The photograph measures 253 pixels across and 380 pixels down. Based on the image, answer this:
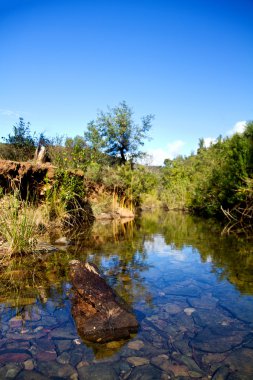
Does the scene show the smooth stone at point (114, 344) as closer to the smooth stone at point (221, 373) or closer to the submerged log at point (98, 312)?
the submerged log at point (98, 312)

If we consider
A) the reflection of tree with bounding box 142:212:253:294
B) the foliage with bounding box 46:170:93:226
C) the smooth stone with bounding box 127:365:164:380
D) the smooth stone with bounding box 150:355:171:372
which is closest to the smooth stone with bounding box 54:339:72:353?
the smooth stone with bounding box 127:365:164:380

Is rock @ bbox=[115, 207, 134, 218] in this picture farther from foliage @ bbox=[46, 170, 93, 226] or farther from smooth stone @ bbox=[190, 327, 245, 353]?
smooth stone @ bbox=[190, 327, 245, 353]

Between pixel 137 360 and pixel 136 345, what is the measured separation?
242 mm

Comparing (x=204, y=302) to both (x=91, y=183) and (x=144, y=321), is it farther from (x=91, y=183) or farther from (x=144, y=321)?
(x=91, y=183)

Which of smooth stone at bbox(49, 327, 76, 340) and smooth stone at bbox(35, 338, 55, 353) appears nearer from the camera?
smooth stone at bbox(35, 338, 55, 353)

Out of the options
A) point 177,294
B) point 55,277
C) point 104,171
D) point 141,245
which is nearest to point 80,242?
point 141,245

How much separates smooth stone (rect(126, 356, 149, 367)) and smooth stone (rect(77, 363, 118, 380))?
206 mm

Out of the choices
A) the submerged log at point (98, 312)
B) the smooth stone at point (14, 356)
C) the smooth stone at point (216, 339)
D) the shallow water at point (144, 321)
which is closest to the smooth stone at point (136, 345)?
the shallow water at point (144, 321)

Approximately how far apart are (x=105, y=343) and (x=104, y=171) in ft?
56.8

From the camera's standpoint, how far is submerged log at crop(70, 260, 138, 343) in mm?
3074

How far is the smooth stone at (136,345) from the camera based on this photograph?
288 cm

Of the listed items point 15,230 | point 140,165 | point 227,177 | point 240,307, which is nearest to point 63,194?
point 15,230

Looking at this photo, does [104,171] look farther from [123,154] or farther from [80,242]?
[80,242]

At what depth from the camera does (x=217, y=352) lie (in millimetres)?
2854
